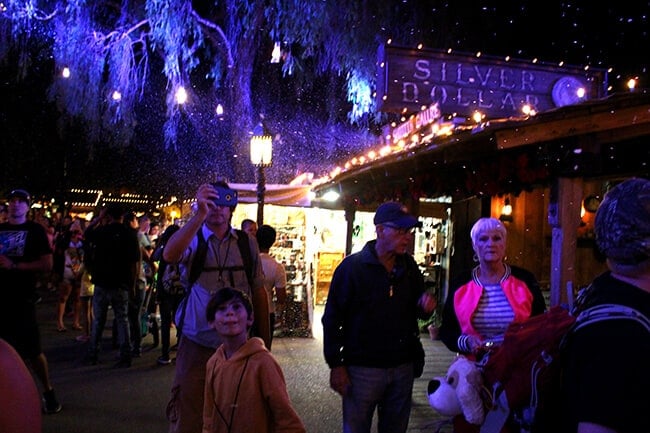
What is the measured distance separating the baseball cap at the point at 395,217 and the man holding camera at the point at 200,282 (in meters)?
0.99

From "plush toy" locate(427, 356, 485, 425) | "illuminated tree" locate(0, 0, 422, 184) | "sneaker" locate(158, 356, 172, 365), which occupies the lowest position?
"sneaker" locate(158, 356, 172, 365)

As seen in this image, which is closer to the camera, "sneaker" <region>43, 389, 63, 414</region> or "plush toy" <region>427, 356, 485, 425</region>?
"plush toy" <region>427, 356, 485, 425</region>

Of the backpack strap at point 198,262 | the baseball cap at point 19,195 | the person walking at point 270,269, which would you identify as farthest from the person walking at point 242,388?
the person walking at point 270,269

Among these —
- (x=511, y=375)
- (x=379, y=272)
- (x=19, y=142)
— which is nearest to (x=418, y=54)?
(x=379, y=272)

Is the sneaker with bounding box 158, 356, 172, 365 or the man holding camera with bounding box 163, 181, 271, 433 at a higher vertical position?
the man holding camera with bounding box 163, 181, 271, 433

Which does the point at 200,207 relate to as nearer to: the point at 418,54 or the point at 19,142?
the point at 418,54

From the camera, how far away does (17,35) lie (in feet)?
51.9

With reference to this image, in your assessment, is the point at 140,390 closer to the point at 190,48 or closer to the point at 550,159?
the point at 550,159

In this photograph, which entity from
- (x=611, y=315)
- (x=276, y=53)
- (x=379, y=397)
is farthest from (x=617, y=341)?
(x=276, y=53)

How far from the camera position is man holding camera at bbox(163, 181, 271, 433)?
12.4 feet

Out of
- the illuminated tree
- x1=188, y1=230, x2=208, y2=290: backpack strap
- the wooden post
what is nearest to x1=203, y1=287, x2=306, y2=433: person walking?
x1=188, y1=230, x2=208, y2=290: backpack strap

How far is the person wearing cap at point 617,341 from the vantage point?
1453mm

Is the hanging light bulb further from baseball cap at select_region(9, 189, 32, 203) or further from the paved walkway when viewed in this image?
baseball cap at select_region(9, 189, 32, 203)

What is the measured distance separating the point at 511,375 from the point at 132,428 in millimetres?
4612
